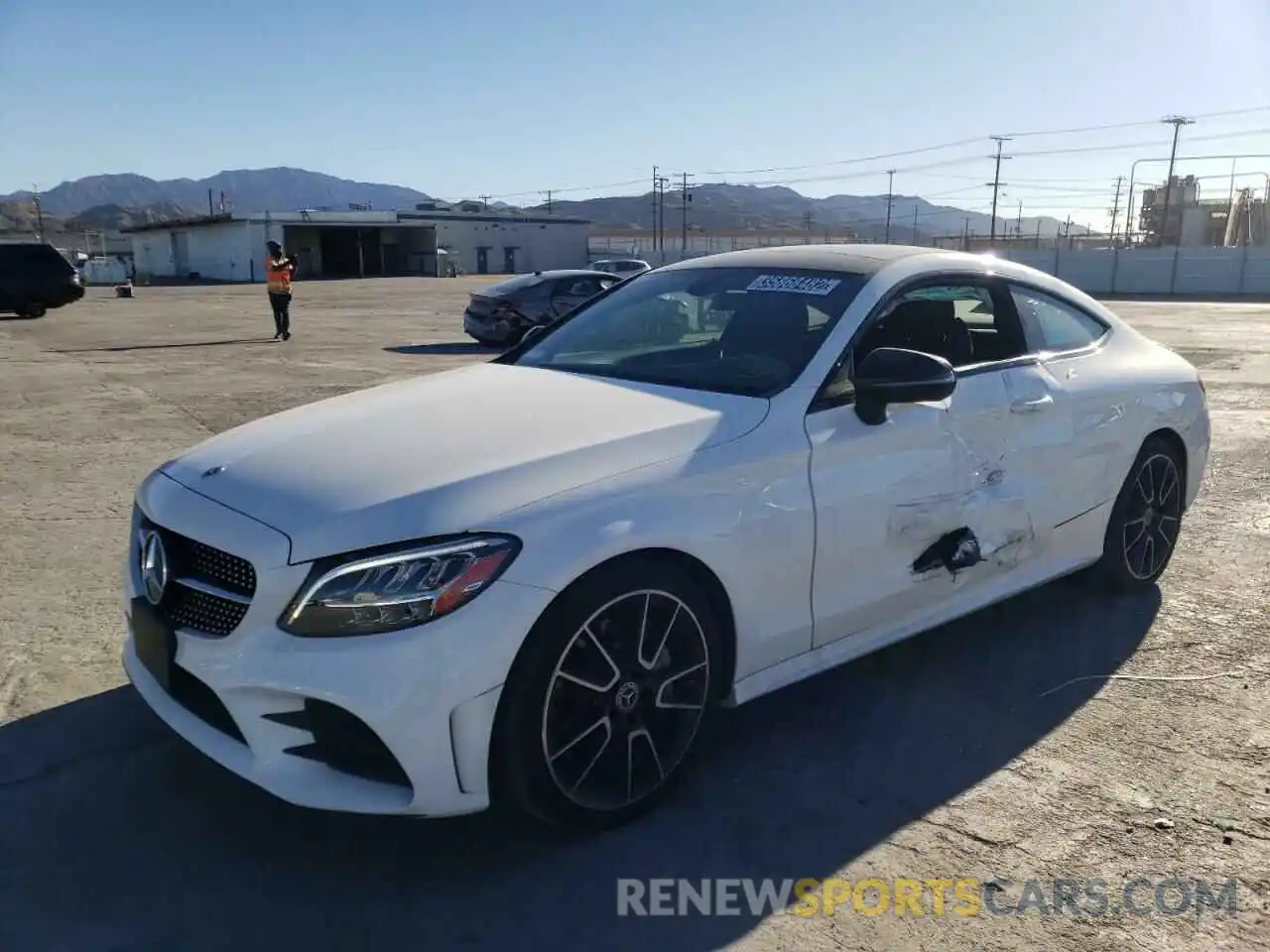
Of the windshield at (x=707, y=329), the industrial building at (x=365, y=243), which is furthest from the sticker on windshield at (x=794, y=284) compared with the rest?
the industrial building at (x=365, y=243)

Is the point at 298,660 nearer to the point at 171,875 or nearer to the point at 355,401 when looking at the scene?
the point at 171,875

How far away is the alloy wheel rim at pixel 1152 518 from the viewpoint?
4.60 metres

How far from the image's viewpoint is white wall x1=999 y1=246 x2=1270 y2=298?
43188 millimetres

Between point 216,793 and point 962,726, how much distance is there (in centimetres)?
244

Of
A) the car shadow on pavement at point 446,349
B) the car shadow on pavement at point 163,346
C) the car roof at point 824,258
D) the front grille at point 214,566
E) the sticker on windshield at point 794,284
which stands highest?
the car roof at point 824,258

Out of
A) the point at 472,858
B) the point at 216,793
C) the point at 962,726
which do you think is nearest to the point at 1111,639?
the point at 962,726

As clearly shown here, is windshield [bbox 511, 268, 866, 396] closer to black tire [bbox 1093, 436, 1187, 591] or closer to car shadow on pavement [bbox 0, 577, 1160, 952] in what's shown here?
car shadow on pavement [bbox 0, 577, 1160, 952]

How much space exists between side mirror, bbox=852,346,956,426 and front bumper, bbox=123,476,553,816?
1.36 metres

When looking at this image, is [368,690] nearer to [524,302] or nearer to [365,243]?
[524,302]

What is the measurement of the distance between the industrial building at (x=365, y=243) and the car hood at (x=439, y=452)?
57.9m

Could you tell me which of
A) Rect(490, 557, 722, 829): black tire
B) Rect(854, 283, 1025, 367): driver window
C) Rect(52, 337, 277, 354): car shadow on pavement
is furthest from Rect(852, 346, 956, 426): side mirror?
Rect(52, 337, 277, 354): car shadow on pavement

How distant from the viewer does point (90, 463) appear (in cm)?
739

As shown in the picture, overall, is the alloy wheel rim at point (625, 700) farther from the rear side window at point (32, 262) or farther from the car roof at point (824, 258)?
the rear side window at point (32, 262)

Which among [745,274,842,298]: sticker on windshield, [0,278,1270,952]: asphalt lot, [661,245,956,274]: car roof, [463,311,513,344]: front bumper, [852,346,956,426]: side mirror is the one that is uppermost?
[661,245,956,274]: car roof
